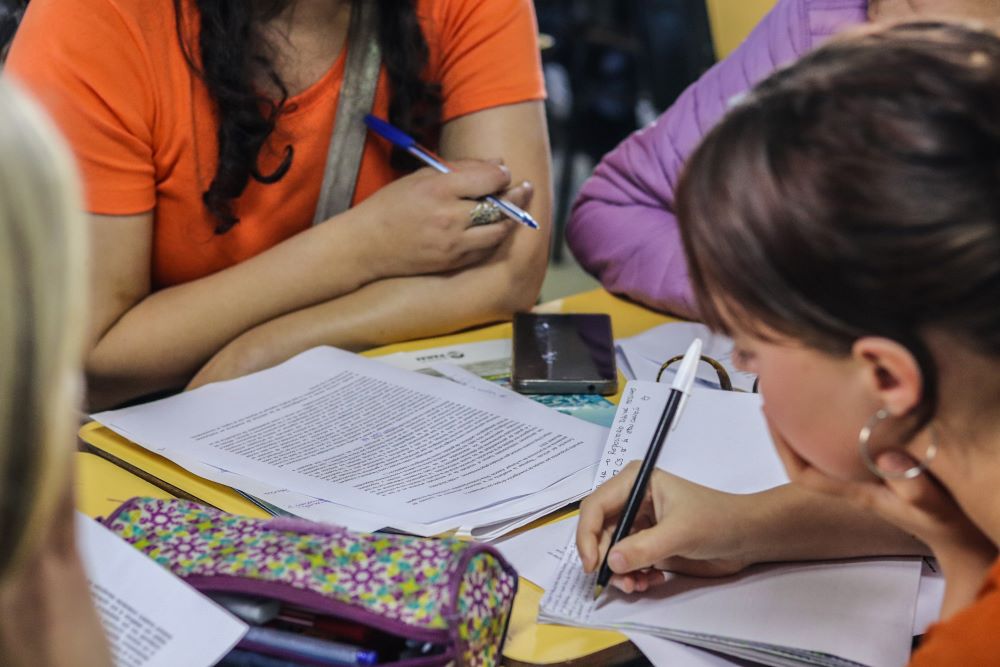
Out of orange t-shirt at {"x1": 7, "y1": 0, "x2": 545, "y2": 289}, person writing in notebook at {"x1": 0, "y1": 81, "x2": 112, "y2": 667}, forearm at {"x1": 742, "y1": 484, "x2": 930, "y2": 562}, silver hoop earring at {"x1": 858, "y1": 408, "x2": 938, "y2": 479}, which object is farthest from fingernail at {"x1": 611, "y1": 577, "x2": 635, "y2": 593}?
orange t-shirt at {"x1": 7, "y1": 0, "x2": 545, "y2": 289}

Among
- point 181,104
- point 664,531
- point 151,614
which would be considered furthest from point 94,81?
point 664,531

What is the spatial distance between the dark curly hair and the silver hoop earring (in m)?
0.90

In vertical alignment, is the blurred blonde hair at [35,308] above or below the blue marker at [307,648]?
above

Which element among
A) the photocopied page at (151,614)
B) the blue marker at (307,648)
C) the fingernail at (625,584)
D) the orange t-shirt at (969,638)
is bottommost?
the fingernail at (625,584)

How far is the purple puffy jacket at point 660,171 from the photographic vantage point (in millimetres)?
1437

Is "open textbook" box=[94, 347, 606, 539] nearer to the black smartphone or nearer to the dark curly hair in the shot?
the black smartphone

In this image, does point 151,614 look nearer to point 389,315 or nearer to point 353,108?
point 389,315

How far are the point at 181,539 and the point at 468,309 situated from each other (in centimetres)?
63

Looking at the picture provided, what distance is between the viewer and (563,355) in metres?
1.22

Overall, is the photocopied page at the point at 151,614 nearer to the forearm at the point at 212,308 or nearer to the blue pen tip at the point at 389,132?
the forearm at the point at 212,308

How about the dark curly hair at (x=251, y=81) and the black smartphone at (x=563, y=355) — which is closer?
the black smartphone at (x=563, y=355)

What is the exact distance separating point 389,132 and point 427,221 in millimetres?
158

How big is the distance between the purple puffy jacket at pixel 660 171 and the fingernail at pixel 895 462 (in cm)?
70

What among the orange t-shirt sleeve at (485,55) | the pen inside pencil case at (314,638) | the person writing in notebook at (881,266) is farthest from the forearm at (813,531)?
the orange t-shirt sleeve at (485,55)
